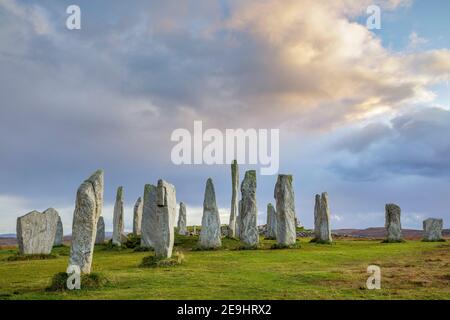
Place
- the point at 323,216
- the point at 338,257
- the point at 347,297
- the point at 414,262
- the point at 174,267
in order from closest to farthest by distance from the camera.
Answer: the point at 347,297, the point at 174,267, the point at 414,262, the point at 338,257, the point at 323,216

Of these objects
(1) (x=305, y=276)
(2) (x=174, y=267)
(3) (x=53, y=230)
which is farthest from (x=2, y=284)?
(3) (x=53, y=230)

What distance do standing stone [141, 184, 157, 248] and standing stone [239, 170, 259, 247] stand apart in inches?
245

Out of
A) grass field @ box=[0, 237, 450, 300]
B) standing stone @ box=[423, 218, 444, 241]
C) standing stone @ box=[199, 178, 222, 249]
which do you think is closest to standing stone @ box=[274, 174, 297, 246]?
standing stone @ box=[199, 178, 222, 249]

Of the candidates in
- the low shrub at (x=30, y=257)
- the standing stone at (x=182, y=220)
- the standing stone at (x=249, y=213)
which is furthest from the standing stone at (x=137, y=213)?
the low shrub at (x=30, y=257)

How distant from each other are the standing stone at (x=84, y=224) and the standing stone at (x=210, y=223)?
16380 mm

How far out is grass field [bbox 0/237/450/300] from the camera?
606 inches

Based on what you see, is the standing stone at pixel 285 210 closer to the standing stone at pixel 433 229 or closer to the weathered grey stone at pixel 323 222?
the weathered grey stone at pixel 323 222

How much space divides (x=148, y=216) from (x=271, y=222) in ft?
59.2

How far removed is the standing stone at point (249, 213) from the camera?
1351 inches

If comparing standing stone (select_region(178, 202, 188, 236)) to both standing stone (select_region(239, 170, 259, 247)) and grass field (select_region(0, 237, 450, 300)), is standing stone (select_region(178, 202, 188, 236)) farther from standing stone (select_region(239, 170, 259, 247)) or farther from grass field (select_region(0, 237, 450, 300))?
grass field (select_region(0, 237, 450, 300))
